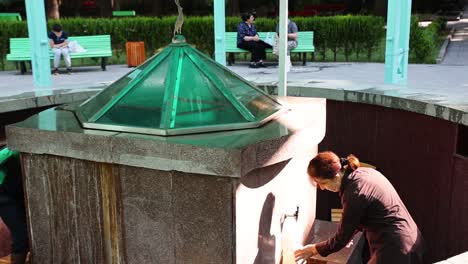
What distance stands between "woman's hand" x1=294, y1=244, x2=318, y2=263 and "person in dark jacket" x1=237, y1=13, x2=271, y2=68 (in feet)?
25.2

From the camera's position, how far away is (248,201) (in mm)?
3043

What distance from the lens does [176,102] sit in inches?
128

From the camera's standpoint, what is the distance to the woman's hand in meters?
3.56

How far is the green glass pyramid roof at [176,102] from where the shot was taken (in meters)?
3.20

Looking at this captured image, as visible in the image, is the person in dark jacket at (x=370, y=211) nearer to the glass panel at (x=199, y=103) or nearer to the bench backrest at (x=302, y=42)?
the glass panel at (x=199, y=103)

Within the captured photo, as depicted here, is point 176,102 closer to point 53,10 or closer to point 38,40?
point 38,40

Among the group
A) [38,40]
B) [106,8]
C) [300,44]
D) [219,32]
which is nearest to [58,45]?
[38,40]

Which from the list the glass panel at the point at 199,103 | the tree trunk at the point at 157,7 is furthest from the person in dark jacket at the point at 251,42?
the tree trunk at the point at 157,7

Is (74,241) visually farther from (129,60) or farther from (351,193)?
(129,60)

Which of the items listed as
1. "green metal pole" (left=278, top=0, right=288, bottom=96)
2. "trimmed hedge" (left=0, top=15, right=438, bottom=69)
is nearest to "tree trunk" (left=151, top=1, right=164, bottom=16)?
"trimmed hedge" (left=0, top=15, right=438, bottom=69)

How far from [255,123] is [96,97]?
3.96ft

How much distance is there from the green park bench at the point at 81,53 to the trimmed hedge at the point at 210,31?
192cm

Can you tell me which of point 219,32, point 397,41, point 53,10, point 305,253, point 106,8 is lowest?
point 305,253

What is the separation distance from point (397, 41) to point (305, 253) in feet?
15.7
